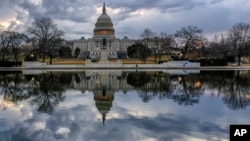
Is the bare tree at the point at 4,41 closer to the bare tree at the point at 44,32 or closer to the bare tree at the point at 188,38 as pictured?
the bare tree at the point at 44,32

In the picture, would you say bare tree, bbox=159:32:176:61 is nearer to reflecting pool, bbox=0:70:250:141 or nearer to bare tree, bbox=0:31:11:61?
bare tree, bbox=0:31:11:61

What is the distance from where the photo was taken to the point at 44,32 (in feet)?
232

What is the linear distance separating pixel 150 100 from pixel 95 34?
123080 millimetres

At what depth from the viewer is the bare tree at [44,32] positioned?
69.8 meters

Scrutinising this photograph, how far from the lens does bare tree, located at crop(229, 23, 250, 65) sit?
75.9 m

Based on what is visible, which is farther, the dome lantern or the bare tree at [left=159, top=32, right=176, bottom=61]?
the dome lantern

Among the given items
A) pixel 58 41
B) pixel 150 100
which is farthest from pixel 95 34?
pixel 150 100

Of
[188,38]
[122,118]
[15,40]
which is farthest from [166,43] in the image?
[122,118]

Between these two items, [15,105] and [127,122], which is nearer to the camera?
[127,122]

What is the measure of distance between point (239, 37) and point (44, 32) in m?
42.3

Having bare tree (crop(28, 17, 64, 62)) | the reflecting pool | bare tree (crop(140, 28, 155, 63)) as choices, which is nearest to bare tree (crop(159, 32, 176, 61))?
bare tree (crop(140, 28, 155, 63))

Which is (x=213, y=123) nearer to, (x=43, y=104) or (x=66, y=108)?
(x=66, y=108)

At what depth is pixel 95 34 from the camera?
13900 cm

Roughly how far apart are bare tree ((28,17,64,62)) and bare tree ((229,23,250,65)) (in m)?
37.5
